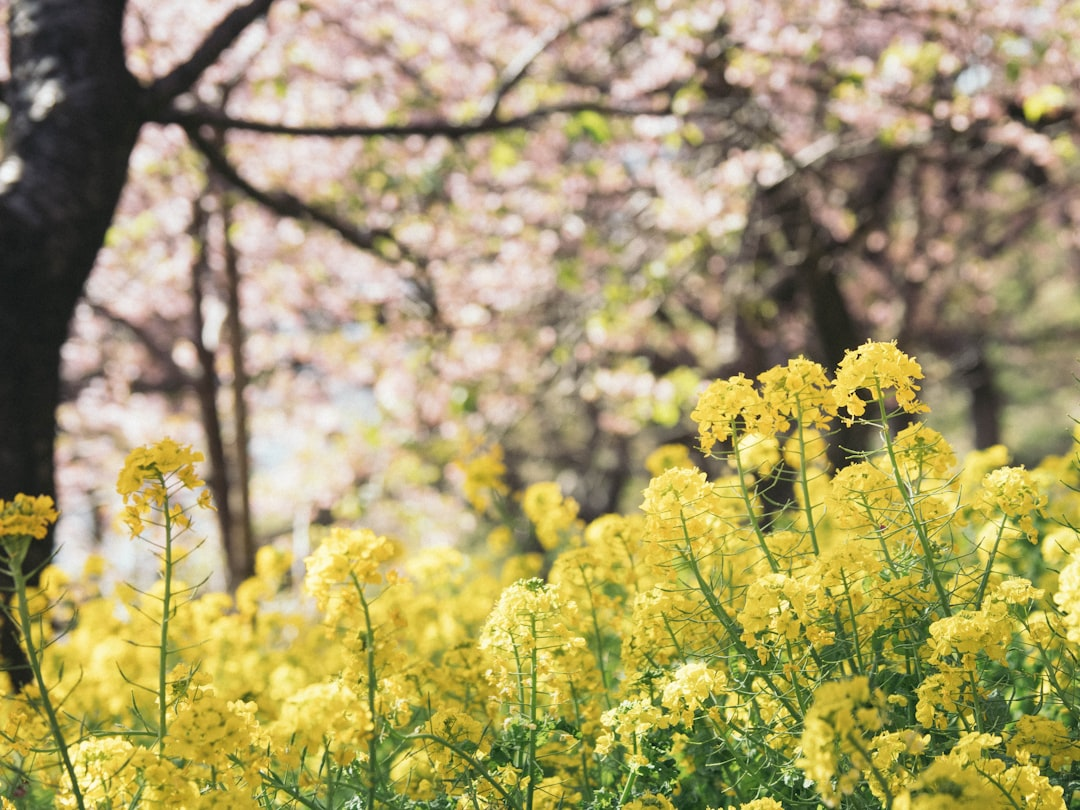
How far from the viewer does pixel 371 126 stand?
202 inches

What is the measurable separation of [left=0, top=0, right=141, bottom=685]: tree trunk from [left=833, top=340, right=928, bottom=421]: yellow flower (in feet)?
11.9

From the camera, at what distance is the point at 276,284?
491 inches

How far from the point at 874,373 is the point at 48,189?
12.5ft

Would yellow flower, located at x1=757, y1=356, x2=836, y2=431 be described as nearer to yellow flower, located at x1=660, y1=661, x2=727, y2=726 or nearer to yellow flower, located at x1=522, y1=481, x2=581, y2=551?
yellow flower, located at x1=660, y1=661, x2=727, y2=726

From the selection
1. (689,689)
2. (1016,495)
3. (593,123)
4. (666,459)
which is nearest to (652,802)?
(689,689)

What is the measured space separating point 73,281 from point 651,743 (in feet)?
11.7

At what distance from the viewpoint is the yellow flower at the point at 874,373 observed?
85.4 inches

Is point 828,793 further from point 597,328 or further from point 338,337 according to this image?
point 338,337

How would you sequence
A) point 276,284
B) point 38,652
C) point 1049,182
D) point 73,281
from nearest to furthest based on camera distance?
point 38,652 < point 73,281 < point 276,284 < point 1049,182

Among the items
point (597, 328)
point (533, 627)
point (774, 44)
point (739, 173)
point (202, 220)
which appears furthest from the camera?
point (202, 220)

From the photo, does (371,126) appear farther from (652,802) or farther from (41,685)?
(652,802)

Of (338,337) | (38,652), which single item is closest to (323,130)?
(38,652)

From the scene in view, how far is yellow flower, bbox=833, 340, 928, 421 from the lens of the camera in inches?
85.4

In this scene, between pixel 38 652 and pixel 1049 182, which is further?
pixel 1049 182
